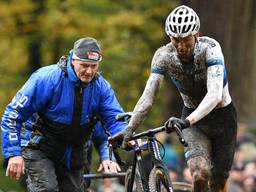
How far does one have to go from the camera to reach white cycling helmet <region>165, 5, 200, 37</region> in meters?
9.84

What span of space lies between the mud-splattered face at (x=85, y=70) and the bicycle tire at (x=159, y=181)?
47.0 inches

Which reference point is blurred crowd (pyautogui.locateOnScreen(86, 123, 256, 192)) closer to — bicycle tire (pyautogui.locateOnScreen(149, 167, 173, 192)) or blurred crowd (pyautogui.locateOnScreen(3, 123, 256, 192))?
blurred crowd (pyautogui.locateOnScreen(3, 123, 256, 192))

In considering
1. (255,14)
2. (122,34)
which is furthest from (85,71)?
(122,34)

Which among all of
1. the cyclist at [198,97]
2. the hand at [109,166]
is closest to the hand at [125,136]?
the cyclist at [198,97]

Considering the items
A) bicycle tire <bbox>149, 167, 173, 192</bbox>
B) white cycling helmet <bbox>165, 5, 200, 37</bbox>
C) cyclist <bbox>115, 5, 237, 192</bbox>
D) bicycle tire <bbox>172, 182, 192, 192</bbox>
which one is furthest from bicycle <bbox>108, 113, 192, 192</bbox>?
bicycle tire <bbox>172, 182, 192, 192</bbox>

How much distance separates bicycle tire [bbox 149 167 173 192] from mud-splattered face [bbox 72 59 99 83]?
119 centimetres

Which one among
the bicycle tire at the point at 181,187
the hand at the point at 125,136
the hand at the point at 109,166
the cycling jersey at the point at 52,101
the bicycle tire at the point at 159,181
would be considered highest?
the cycling jersey at the point at 52,101

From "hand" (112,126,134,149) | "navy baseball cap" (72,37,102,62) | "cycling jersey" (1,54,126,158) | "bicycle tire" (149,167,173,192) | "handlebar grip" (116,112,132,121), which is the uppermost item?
"navy baseball cap" (72,37,102,62)

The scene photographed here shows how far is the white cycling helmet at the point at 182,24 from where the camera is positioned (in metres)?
9.84

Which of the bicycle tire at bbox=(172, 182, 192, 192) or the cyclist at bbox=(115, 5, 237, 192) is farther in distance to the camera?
the bicycle tire at bbox=(172, 182, 192, 192)

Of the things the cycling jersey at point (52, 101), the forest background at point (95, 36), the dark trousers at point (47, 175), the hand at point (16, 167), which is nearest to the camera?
the hand at point (16, 167)

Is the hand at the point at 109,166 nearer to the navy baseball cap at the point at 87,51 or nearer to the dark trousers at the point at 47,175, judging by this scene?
the dark trousers at the point at 47,175

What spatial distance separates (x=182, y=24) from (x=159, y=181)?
1604 mm

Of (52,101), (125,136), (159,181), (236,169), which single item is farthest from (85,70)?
(236,169)
